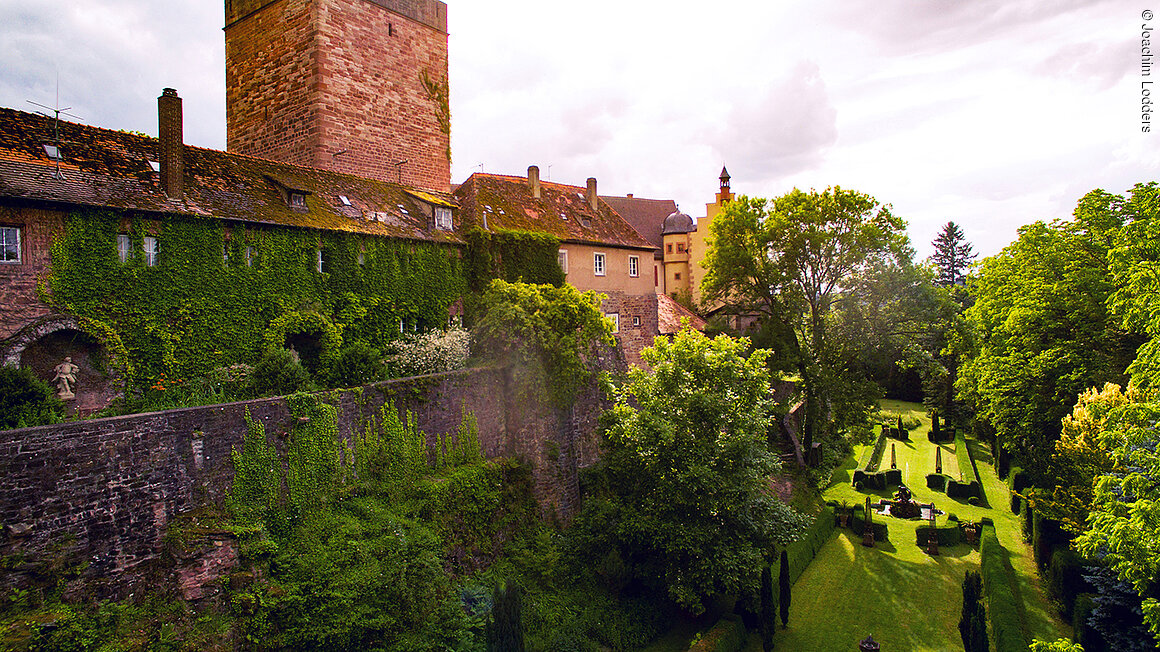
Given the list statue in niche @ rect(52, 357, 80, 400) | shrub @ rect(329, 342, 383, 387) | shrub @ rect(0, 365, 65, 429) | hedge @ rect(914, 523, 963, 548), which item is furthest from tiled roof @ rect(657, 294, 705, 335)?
shrub @ rect(0, 365, 65, 429)

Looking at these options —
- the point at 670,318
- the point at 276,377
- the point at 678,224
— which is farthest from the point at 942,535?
the point at 678,224

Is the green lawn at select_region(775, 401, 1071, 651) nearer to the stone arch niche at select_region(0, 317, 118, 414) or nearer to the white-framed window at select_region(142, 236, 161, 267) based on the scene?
the stone arch niche at select_region(0, 317, 118, 414)

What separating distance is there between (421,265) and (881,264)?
959 inches

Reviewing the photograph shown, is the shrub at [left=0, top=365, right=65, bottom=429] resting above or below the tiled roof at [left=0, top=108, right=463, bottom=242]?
below

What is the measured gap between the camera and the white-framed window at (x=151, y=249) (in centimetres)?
A: 1755

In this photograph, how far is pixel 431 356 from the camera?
21.4m

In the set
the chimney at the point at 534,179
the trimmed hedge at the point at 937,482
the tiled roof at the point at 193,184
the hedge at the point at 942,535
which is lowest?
the hedge at the point at 942,535

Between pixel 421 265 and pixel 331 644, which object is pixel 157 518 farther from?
pixel 421 265

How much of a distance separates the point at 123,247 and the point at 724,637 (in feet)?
60.0

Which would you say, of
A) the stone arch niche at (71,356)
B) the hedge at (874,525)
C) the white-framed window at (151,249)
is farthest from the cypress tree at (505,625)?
the hedge at (874,525)

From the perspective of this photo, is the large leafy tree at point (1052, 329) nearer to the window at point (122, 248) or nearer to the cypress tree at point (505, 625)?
the cypress tree at point (505, 625)

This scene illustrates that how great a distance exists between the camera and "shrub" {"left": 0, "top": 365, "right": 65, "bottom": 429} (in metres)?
12.8

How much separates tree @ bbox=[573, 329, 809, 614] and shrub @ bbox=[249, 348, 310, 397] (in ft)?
30.1

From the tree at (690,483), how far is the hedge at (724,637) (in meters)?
0.74
